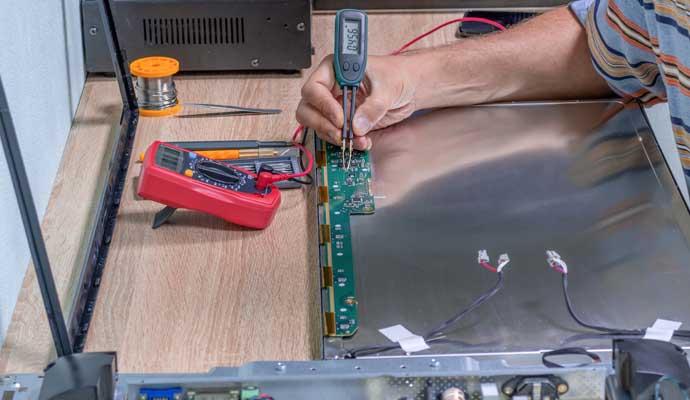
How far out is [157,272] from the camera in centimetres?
104

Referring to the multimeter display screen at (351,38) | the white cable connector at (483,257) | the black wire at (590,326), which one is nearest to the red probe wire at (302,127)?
the multimeter display screen at (351,38)

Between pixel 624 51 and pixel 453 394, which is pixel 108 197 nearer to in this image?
pixel 453 394

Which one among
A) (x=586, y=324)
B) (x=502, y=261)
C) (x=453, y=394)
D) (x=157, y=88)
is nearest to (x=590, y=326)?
(x=586, y=324)

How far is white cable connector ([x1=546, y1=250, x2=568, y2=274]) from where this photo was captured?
1.00 metres

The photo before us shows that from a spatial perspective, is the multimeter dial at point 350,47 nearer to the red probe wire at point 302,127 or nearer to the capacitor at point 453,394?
the red probe wire at point 302,127

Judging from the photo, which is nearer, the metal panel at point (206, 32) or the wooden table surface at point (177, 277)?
the wooden table surface at point (177, 277)

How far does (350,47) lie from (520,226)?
1.11 ft

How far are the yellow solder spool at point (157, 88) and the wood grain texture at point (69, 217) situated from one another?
39mm

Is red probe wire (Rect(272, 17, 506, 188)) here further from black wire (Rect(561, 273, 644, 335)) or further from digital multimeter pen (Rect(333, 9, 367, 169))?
black wire (Rect(561, 273, 644, 335))

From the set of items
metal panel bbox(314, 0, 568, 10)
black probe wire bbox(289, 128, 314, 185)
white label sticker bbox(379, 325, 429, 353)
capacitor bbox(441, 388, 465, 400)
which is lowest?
capacitor bbox(441, 388, 465, 400)

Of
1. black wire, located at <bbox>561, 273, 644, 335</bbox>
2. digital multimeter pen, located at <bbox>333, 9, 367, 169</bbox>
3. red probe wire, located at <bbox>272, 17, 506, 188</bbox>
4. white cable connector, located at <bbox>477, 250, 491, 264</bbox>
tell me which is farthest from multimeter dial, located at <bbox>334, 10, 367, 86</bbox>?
black wire, located at <bbox>561, 273, 644, 335</bbox>

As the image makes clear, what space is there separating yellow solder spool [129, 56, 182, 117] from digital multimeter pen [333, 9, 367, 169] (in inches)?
9.7

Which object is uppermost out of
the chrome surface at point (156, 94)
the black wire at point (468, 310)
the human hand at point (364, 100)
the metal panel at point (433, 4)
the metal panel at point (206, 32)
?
the metal panel at point (433, 4)

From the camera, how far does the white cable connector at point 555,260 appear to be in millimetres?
999
